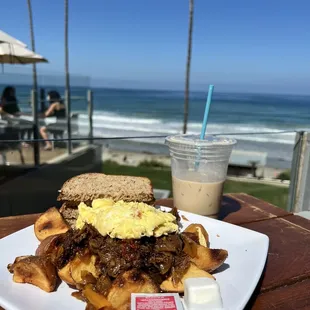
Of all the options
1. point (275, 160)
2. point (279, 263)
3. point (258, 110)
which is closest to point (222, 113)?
point (258, 110)

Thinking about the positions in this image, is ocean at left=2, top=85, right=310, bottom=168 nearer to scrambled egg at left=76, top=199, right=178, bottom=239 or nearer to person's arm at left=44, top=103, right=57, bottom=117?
person's arm at left=44, top=103, right=57, bottom=117

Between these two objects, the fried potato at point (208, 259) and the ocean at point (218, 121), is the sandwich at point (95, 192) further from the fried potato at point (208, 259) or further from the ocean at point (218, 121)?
the ocean at point (218, 121)

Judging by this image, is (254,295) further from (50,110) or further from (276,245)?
(50,110)

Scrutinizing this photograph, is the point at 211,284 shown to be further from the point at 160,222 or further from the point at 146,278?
the point at 160,222

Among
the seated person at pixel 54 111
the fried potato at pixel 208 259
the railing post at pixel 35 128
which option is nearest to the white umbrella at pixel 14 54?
the railing post at pixel 35 128

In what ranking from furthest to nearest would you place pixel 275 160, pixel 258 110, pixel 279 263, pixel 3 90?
pixel 258 110, pixel 275 160, pixel 3 90, pixel 279 263

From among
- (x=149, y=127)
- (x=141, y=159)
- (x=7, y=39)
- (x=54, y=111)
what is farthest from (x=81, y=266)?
(x=149, y=127)
